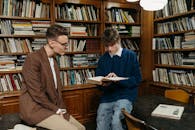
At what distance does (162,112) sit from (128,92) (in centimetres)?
63

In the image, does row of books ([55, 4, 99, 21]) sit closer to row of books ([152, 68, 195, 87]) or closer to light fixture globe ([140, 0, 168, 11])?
row of books ([152, 68, 195, 87])

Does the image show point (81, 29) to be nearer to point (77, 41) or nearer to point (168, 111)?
point (77, 41)

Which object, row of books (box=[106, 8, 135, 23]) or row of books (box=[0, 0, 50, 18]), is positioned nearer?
row of books (box=[0, 0, 50, 18])

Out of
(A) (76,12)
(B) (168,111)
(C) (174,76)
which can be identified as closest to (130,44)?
(C) (174,76)

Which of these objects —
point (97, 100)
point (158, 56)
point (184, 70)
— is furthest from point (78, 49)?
point (184, 70)

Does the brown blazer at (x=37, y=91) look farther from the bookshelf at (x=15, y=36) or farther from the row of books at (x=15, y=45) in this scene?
the row of books at (x=15, y=45)

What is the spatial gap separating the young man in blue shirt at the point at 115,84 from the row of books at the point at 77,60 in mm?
1142

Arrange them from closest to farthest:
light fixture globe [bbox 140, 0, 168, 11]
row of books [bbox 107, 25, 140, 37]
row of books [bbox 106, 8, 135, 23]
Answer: light fixture globe [bbox 140, 0, 168, 11]
row of books [bbox 106, 8, 135, 23]
row of books [bbox 107, 25, 140, 37]

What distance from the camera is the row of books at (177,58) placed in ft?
11.0

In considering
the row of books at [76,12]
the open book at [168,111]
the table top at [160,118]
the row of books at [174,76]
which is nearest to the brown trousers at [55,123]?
the table top at [160,118]

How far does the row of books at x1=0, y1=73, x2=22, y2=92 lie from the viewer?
10.2 feet

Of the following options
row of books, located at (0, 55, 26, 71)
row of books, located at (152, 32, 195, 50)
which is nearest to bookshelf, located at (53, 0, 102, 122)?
row of books, located at (0, 55, 26, 71)

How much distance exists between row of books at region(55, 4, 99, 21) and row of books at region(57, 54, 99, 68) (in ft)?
1.98

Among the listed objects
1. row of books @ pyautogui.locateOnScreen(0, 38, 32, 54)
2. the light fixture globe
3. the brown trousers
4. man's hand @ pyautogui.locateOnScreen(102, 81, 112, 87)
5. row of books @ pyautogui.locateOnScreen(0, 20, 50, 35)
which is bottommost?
the brown trousers
